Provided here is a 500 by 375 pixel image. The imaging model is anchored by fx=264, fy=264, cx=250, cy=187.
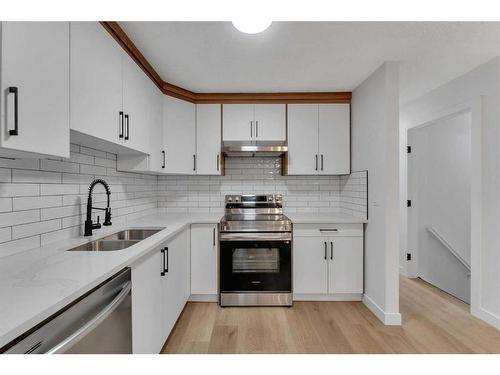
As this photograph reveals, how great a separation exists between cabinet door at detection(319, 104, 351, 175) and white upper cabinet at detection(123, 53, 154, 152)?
6.05 feet

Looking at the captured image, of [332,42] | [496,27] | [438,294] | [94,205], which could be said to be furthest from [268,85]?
[438,294]

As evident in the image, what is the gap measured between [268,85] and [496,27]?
1.75 m

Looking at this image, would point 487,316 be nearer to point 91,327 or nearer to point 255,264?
point 255,264

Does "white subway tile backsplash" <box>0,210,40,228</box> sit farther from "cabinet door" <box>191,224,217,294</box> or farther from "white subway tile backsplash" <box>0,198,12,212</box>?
"cabinet door" <box>191,224,217,294</box>

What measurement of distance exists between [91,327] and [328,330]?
6.09 ft

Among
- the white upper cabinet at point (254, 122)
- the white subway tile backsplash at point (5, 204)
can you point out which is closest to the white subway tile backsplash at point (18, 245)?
the white subway tile backsplash at point (5, 204)

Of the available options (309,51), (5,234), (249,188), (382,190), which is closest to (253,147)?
(249,188)

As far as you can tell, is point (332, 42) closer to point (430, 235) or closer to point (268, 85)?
point (268, 85)

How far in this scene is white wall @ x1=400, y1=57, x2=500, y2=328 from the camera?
7.22 feet

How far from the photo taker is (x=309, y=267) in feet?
8.91

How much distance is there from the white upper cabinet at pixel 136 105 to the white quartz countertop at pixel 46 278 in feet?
2.80

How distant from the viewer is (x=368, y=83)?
257 centimetres

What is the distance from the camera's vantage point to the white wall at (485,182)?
2.20 metres
